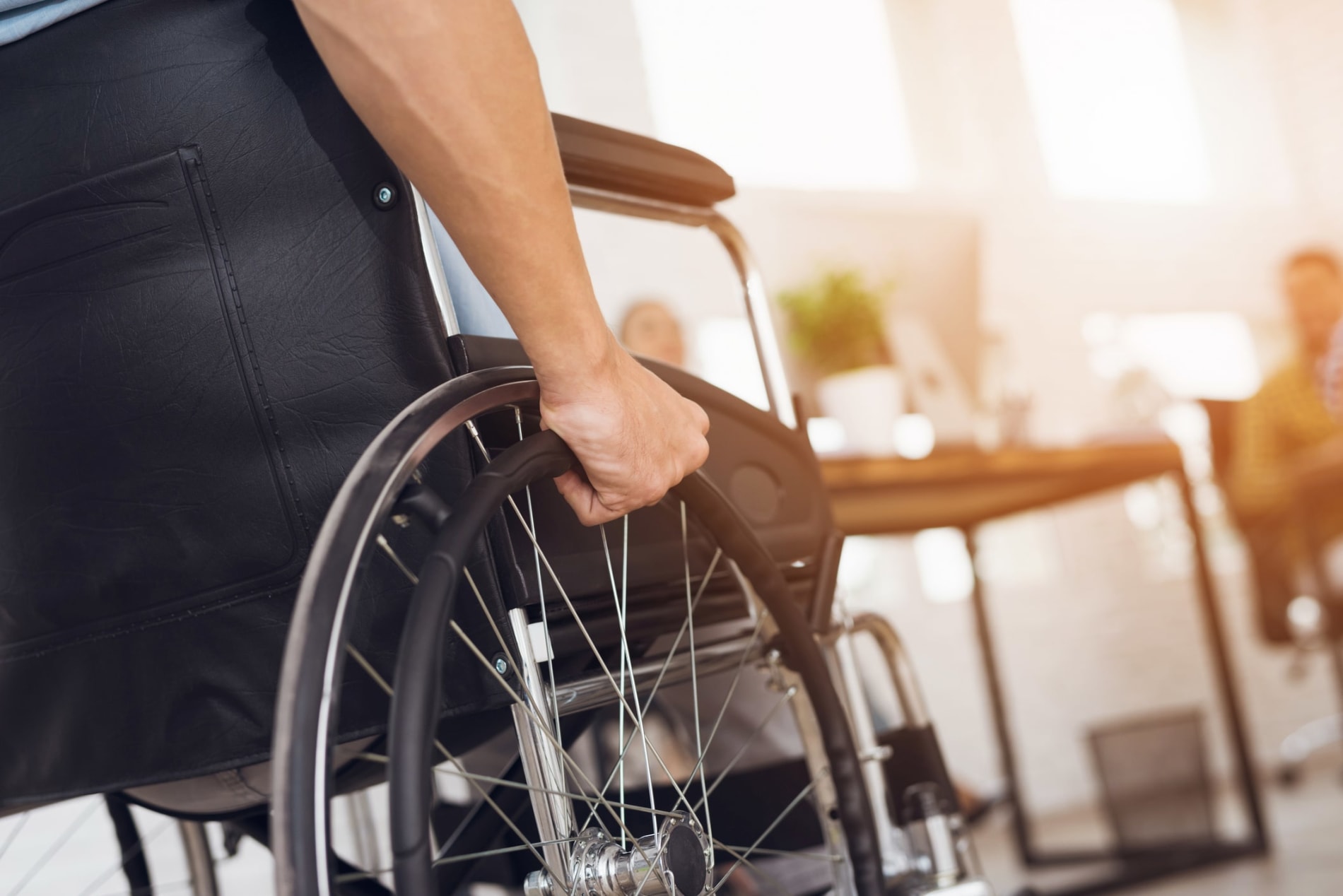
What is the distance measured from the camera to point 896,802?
1158 millimetres

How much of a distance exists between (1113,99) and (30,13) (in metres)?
4.33

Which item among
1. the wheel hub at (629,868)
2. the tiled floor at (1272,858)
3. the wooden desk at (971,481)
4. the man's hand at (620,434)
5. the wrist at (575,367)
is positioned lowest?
the tiled floor at (1272,858)

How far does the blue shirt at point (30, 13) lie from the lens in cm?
69

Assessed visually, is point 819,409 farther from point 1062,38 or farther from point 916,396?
point 1062,38

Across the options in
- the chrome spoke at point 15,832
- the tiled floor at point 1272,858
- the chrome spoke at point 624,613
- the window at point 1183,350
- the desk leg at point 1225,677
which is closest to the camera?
the chrome spoke at point 624,613

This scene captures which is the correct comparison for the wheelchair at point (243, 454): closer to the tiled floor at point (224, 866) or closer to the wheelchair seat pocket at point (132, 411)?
the wheelchair seat pocket at point (132, 411)

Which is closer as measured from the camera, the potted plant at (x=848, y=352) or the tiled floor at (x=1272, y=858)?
the tiled floor at (x=1272, y=858)

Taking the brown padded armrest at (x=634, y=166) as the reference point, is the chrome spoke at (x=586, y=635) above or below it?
below

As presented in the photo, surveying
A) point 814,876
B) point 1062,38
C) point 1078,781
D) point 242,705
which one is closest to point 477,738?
point 242,705

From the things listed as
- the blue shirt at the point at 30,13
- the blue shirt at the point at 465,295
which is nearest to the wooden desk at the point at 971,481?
the blue shirt at the point at 465,295

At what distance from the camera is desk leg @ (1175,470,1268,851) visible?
94.0 inches

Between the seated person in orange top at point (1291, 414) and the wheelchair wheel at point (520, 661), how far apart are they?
2.44 m

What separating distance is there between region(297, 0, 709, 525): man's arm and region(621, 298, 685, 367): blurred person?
2.11m

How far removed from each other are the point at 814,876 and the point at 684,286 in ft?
6.82
